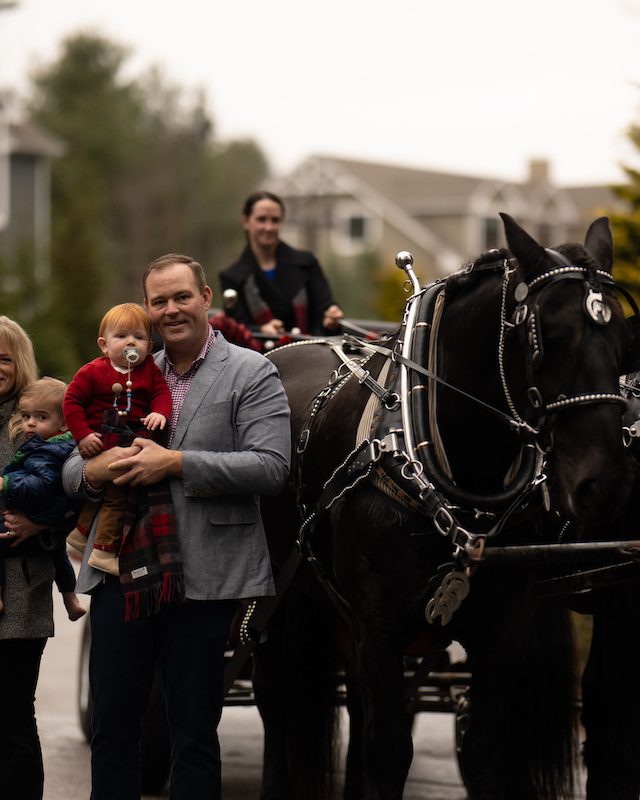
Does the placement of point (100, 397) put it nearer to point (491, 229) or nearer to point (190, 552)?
point (190, 552)

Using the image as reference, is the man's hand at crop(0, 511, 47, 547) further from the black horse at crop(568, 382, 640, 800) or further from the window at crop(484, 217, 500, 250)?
the window at crop(484, 217, 500, 250)

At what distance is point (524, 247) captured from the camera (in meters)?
3.00

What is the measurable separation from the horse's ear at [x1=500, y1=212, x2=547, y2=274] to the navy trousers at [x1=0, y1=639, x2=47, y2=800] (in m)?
2.06

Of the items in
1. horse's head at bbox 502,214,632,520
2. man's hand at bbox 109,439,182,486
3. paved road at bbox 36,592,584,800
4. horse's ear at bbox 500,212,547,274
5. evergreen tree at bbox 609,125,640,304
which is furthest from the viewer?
evergreen tree at bbox 609,125,640,304

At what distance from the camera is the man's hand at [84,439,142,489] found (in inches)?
124

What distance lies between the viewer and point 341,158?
4394 cm

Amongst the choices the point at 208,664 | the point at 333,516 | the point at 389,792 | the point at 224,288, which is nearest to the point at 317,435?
the point at 333,516

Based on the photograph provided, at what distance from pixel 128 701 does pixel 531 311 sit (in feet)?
5.46

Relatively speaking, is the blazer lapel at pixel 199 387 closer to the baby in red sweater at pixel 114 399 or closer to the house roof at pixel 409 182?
the baby in red sweater at pixel 114 399

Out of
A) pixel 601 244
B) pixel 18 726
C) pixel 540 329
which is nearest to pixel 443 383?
pixel 540 329

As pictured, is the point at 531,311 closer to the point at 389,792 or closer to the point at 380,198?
the point at 389,792

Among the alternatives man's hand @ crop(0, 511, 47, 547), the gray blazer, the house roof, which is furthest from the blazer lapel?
the house roof

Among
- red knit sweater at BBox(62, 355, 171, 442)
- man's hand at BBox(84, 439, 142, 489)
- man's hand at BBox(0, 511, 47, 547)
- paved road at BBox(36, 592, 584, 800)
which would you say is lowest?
paved road at BBox(36, 592, 584, 800)

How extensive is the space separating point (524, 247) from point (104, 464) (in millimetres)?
1347
